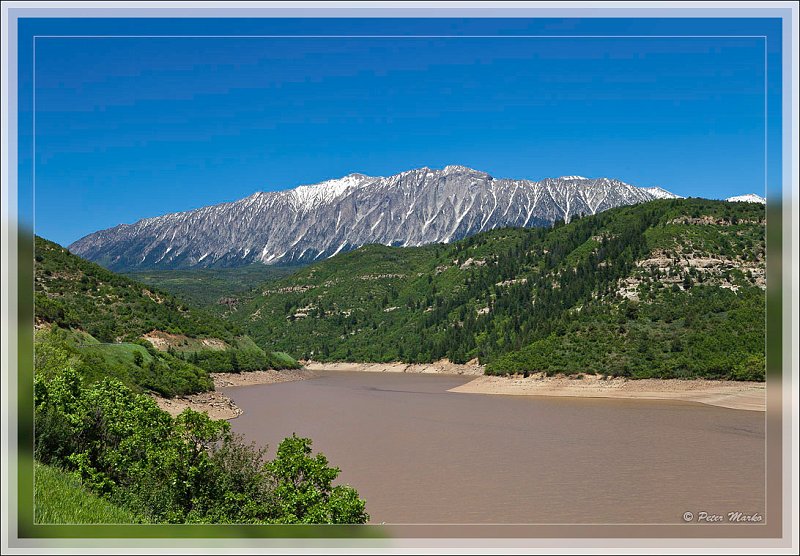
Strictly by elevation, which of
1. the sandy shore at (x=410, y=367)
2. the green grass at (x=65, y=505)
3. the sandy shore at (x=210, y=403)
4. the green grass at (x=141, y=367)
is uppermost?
the green grass at (x=65, y=505)

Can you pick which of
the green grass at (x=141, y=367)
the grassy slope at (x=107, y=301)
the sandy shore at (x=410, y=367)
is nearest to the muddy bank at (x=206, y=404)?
the green grass at (x=141, y=367)

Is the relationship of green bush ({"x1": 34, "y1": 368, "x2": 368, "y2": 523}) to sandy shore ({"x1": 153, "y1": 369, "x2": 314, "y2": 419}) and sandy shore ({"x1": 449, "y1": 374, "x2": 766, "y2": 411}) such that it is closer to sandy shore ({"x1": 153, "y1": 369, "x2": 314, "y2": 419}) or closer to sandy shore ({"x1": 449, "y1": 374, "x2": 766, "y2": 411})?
sandy shore ({"x1": 153, "y1": 369, "x2": 314, "y2": 419})

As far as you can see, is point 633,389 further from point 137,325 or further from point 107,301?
point 107,301

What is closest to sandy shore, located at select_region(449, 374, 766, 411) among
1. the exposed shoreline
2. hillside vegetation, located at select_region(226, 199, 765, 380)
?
the exposed shoreline

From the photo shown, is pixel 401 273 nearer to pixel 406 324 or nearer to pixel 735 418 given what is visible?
pixel 406 324

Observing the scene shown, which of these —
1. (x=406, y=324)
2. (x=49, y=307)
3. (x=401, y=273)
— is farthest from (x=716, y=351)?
(x=401, y=273)

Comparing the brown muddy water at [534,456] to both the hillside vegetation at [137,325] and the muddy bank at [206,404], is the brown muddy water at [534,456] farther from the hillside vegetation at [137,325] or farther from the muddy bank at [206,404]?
the hillside vegetation at [137,325]
